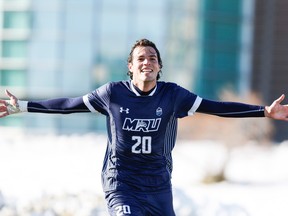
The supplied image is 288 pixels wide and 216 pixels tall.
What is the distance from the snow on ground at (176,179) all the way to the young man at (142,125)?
285 cm

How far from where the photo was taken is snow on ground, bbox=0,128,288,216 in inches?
364

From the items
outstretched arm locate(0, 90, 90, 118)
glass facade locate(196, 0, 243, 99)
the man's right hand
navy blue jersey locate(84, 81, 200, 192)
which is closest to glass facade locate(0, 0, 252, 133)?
glass facade locate(196, 0, 243, 99)

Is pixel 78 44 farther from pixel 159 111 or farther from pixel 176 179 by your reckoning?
pixel 159 111

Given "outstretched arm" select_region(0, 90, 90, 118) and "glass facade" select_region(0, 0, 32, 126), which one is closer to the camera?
"outstretched arm" select_region(0, 90, 90, 118)

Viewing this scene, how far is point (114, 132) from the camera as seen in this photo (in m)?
6.32

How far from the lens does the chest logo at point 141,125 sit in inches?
245

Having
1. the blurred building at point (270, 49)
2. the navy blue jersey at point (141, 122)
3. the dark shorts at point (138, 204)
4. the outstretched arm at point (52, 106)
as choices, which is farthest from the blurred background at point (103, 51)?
the dark shorts at point (138, 204)

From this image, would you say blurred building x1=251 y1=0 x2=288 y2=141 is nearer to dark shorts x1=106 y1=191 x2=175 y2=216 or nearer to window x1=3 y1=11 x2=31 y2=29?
window x1=3 y1=11 x2=31 y2=29

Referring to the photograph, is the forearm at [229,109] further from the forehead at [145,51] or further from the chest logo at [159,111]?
the forehead at [145,51]

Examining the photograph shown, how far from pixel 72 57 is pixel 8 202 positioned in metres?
33.7

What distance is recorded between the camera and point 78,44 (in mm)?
42531

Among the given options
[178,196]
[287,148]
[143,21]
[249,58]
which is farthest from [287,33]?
[178,196]

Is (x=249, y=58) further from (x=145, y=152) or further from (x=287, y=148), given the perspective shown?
(x=145, y=152)

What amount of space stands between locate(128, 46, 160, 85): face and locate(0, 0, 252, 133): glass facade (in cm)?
3505
